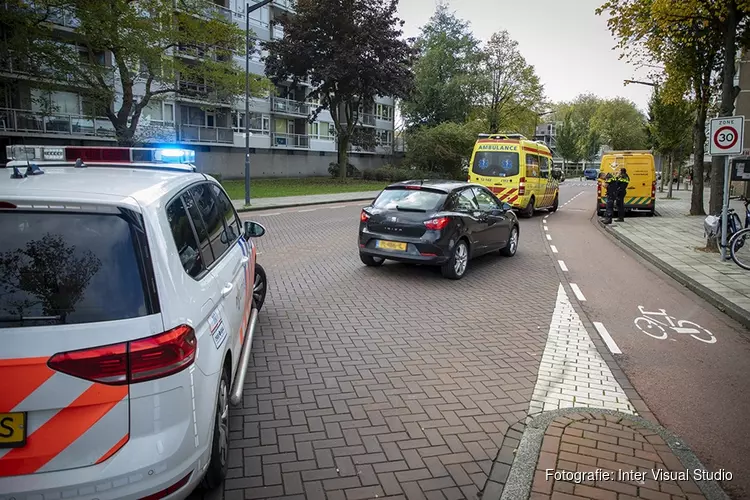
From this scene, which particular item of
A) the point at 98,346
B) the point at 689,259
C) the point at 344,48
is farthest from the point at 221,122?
the point at 98,346

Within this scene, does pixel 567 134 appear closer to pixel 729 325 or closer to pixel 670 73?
pixel 670 73

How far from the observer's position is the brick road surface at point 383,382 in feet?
11.2

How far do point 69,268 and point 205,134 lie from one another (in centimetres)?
3989

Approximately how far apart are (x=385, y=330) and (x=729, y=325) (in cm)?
450

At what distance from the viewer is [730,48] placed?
40.0ft

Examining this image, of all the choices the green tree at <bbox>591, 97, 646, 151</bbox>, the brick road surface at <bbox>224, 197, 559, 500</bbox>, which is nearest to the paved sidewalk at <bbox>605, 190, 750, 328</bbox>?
the brick road surface at <bbox>224, 197, 559, 500</bbox>

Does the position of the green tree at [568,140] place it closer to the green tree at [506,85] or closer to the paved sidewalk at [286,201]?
the green tree at [506,85]

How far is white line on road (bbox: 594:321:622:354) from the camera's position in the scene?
19.7ft

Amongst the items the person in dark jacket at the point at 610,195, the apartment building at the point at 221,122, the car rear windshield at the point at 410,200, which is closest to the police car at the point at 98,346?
the car rear windshield at the point at 410,200

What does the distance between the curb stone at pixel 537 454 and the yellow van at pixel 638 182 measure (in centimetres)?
1798

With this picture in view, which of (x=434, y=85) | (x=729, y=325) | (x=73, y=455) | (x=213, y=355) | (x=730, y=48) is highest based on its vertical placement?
(x=434, y=85)

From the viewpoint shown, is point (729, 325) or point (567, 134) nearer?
point (729, 325)

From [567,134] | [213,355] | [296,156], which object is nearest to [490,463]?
[213,355]

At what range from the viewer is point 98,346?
2.32 meters
